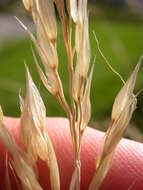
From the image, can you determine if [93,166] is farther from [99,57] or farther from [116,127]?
[99,57]

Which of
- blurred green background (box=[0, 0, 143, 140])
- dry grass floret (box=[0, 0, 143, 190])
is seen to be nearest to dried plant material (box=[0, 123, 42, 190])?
dry grass floret (box=[0, 0, 143, 190])

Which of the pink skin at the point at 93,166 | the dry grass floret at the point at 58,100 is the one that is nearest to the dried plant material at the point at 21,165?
the dry grass floret at the point at 58,100

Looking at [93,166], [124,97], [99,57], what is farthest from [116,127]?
[99,57]

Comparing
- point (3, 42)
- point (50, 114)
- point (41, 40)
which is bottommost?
point (50, 114)

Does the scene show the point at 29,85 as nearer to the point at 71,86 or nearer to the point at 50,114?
the point at 71,86

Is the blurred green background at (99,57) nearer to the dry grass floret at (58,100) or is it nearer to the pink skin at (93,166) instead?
the pink skin at (93,166)

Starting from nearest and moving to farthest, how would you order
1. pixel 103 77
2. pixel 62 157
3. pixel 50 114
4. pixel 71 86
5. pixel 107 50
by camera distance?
pixel 71 86 < pixel 62 157 < pixel 50 114 < pixel 103 77 < pixel 107 50

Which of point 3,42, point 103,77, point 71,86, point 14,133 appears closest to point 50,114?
point 103,77

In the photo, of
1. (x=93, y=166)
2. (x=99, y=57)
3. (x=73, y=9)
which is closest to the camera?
(x=73, y=9)
